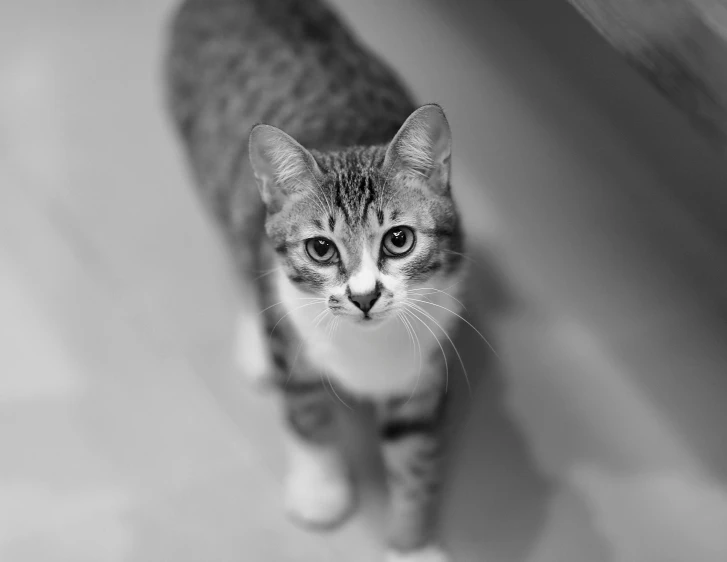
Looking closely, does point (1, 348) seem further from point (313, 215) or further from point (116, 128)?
point (313, 215)

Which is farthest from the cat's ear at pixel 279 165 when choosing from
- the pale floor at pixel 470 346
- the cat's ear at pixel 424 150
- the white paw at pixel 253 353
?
the pale floor at pixel 470 346

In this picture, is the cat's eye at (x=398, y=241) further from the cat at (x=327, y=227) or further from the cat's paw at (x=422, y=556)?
the cat's paw at (x=422, y=556)

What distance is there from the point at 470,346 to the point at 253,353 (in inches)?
16.7

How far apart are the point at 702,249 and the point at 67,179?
56.5 inches

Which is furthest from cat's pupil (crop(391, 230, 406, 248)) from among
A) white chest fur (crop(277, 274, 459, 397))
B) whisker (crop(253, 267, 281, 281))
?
whisker (crop(253, 267, 281, 281))

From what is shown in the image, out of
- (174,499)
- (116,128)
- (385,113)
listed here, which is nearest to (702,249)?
(385,113)

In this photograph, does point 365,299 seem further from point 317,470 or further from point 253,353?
point 253,353

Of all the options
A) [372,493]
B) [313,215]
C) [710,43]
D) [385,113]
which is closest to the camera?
[710,43]

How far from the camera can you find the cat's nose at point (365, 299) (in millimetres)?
1012

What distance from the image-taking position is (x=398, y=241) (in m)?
1.04

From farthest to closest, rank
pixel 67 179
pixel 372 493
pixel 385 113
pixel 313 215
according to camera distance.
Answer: pixel 67 179 < pixel 372 493 < pixel 385 113 < pixel 313 215

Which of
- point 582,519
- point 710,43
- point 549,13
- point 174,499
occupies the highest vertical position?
point 710,43

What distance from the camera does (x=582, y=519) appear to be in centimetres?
140

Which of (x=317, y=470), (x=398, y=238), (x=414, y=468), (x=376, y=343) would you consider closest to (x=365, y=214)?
(x=398, y=238)
